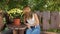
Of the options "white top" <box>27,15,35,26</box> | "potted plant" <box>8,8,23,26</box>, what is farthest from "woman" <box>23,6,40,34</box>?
"potted plant" <box>8,8,23,26</box>

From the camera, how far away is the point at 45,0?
7.66m

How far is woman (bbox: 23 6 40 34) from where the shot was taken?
6109 millimetres

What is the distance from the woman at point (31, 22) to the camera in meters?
6.11

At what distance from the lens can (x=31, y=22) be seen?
6234 mm

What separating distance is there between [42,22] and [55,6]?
1.03m

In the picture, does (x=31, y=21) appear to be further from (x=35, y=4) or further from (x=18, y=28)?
(x=35, y=4)

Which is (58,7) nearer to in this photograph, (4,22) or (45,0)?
(45,0)

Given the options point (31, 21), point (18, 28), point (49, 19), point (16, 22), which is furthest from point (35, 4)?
point (18, 28)

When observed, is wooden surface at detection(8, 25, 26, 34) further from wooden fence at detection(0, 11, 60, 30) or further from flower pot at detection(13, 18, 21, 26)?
wooden fence at detection(0, 11, 60, 30)

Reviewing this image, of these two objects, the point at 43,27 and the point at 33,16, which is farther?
the point at 43,27

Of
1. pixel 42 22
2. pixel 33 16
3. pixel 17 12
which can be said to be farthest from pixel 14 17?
pixel 42 22

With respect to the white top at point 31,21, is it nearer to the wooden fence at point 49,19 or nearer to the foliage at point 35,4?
the wooden fence at point 49,19

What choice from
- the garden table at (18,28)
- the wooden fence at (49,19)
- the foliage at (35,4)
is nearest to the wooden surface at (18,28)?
the garden table at (18,28)

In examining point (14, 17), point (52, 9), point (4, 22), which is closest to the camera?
point (14, 17)
